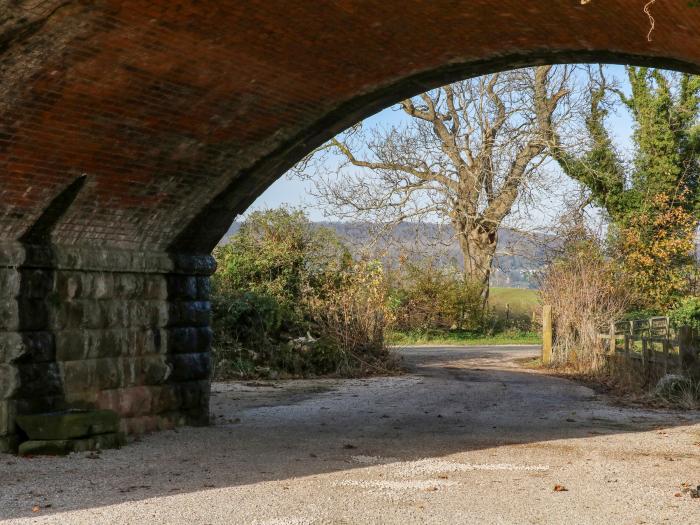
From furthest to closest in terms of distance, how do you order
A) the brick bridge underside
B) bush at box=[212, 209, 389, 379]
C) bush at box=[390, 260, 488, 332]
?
bush at box=[390, 260, 488, 332] < bush at box=[212, 209, 389, 379] < the brick bridge underside

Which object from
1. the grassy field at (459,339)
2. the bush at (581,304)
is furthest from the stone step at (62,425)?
the grassy field at (459,339)

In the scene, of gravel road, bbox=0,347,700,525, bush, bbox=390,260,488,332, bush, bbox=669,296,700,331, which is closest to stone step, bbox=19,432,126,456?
gravel road, bbox=0,347,700,525

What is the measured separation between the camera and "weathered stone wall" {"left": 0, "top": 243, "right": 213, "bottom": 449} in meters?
8.76

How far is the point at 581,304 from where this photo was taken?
63.0 feet

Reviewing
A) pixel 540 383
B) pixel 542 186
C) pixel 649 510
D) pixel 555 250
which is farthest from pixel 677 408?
pixel 542 186

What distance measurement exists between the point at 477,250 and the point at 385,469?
2339cm

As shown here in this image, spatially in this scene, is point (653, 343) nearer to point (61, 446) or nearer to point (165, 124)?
point (165, 124)

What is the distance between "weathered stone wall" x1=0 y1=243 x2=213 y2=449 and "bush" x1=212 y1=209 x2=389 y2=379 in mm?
6648

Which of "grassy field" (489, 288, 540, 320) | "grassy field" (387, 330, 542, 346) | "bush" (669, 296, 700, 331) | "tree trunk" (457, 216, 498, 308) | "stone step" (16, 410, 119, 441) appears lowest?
"stone step" (16, 410, 119, 441)

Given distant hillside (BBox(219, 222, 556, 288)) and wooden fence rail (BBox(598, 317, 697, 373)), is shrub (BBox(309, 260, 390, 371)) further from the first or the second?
distant hillside (BBox(219, 222, 556, 288))

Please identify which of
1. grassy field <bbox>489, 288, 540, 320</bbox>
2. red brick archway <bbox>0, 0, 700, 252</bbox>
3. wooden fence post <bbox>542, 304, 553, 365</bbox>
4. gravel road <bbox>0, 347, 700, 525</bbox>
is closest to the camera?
gravel road <bbox>0, 347, 700, 525</bbox>

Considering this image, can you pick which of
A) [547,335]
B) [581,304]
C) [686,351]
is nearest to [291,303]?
[547,335]

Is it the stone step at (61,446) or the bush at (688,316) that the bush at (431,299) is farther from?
the stone step at (61,446)

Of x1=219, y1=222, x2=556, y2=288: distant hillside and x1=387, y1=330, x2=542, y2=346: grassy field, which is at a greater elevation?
x1=219, y1=222, x2=556, y2=288: distant hillside
